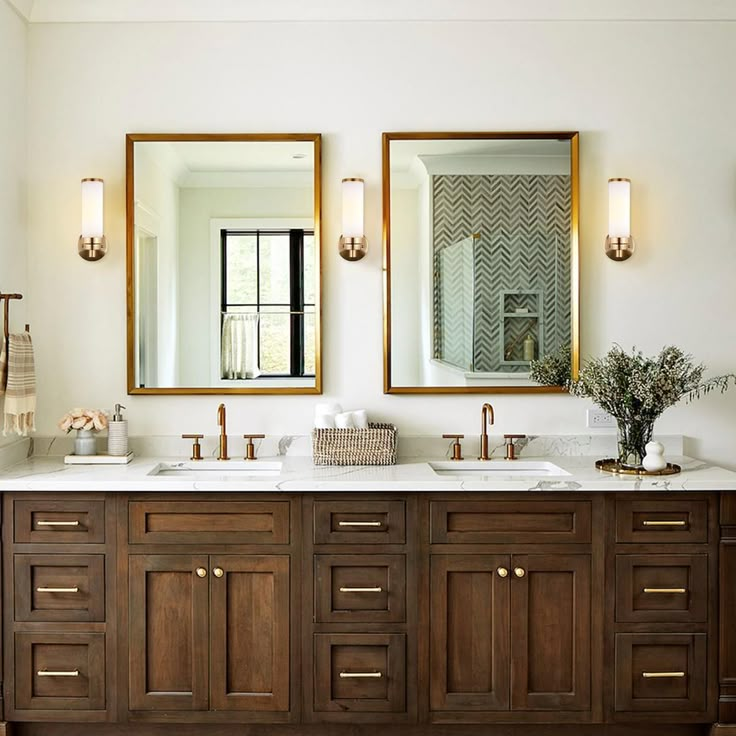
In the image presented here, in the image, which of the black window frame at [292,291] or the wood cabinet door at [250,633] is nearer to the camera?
the wood cabinet door at [250,633]

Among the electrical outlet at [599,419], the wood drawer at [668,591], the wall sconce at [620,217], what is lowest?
the wood drawer at [668,591]

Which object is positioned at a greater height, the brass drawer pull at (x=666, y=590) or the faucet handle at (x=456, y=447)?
the faucet handle at (x=456, y=447)

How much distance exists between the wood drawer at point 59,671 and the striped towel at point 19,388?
70 cm

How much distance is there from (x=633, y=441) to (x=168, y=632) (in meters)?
1.69

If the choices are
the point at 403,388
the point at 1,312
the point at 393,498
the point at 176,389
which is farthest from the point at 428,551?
the point at 1,312

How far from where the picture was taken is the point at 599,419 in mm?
3166

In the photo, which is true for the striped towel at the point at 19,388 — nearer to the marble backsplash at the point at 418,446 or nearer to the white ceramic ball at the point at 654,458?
the marble backsplash at the point at 418,446

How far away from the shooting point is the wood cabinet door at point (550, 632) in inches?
104

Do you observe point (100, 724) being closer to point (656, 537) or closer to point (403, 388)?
point (403, 388)

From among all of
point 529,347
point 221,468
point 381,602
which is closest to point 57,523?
point 221,468

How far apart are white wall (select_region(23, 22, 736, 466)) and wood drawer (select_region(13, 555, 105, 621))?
0.72 metres

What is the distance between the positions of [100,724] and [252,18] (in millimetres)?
2577

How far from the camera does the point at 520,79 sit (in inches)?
124

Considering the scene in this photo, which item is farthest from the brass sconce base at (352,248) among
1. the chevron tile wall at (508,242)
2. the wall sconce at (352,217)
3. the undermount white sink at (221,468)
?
the undermount white sink at (221,468)
